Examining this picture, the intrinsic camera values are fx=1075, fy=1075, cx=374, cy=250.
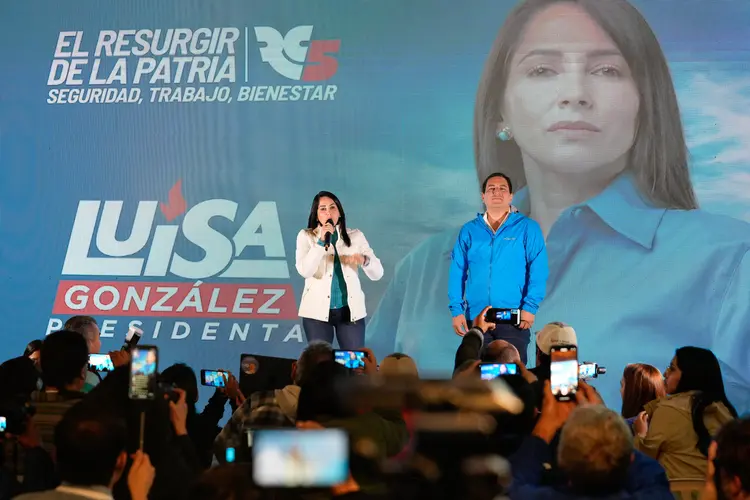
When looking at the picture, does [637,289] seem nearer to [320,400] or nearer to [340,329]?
[340,329]

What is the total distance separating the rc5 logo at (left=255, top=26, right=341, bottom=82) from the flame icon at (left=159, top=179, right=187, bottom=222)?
124cm

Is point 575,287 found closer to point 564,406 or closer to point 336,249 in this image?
point 336,249

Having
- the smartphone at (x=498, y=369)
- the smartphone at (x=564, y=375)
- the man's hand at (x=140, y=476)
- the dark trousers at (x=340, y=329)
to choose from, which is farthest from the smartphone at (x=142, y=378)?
the dark trousers at (x=340, y=329)

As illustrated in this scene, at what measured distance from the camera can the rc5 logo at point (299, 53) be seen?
8.30m

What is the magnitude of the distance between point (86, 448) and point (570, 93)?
5.89 meters

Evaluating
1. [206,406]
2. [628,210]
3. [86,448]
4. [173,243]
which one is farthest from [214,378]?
[628,210]

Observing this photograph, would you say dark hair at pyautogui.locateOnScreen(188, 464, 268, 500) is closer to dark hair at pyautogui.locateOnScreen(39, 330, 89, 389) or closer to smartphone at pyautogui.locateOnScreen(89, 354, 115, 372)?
dark hair at pyautogui.locateOnScreen(39, 330, 89, 389)

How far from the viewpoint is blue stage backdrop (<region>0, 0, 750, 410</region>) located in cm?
770

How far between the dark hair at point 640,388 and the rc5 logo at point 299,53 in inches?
161

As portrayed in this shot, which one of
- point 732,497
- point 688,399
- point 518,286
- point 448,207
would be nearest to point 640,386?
point 688,399

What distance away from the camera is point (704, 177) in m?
7.72

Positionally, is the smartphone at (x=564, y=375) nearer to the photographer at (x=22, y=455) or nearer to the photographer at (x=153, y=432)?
the photographer at (x=153, y=432)

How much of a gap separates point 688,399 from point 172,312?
515 centimetres

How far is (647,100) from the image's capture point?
25.7 feet
